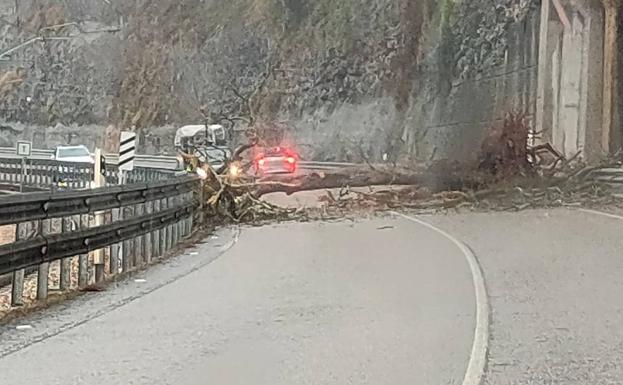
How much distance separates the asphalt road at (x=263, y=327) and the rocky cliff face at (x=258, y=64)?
30.6 m

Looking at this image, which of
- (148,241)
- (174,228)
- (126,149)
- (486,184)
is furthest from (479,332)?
(486,184)

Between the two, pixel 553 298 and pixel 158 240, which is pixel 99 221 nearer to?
pixel 158 240

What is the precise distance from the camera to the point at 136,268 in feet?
46.1

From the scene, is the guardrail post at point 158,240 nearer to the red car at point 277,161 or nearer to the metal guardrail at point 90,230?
the metal guardrail at point 90,230

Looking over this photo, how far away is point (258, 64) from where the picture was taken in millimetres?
61594

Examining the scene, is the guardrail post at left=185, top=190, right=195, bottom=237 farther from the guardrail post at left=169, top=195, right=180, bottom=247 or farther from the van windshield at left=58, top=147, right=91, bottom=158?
the van windshield at left=58, top=147, right=91, bottom=158

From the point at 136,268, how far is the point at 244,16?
2022 inches

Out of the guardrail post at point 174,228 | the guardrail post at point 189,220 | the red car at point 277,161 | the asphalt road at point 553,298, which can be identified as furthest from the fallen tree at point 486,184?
the red car at point 277,161

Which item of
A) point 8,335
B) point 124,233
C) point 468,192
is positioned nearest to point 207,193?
point 468,192

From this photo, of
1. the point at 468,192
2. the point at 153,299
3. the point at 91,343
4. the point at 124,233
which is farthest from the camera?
the point at 468,192

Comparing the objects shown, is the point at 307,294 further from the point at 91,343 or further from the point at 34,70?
the point at 34,70

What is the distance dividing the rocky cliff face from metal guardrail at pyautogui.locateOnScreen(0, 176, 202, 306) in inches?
1129

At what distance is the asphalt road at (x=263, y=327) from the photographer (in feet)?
25.2

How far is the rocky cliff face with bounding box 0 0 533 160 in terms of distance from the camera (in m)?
49.1
